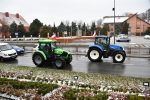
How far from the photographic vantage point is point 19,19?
357ft

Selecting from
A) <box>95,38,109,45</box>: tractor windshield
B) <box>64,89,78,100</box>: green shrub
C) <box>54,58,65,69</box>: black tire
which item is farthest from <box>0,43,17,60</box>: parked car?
<box>64,89,78,100</box>: green shrub

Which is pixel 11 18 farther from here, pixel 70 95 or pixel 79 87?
pixel 70 95

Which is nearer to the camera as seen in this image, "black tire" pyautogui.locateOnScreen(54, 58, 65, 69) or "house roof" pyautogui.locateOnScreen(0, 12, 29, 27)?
"black tire" pyautogui.locateOnScreen(54, 58, 65, 69)

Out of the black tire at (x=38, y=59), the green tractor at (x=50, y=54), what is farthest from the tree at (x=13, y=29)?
the green tractor at (x=50, y=54)

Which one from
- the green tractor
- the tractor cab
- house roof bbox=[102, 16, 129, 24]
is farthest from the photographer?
house roof bbox=[102, 16, 129, 24]

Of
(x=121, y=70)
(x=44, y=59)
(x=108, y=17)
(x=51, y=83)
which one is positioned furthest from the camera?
(x=108, y=17)

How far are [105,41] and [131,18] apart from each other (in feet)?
309

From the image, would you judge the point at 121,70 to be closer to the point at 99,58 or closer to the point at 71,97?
the point at 99,58

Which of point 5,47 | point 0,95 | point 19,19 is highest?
point 19,19

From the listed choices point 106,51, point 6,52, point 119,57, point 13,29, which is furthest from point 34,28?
point 119,57

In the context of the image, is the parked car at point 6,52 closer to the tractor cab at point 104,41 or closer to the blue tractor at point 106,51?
the blue tractor at point 106,51

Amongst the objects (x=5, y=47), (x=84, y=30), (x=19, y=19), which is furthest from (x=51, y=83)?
(x=19, y=19)

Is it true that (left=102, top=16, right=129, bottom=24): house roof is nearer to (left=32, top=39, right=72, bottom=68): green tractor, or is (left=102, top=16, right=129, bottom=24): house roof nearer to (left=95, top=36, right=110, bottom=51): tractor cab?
(left=95, top=36, right=110, bottom=51): tractor cab

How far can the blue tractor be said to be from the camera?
2500cm
